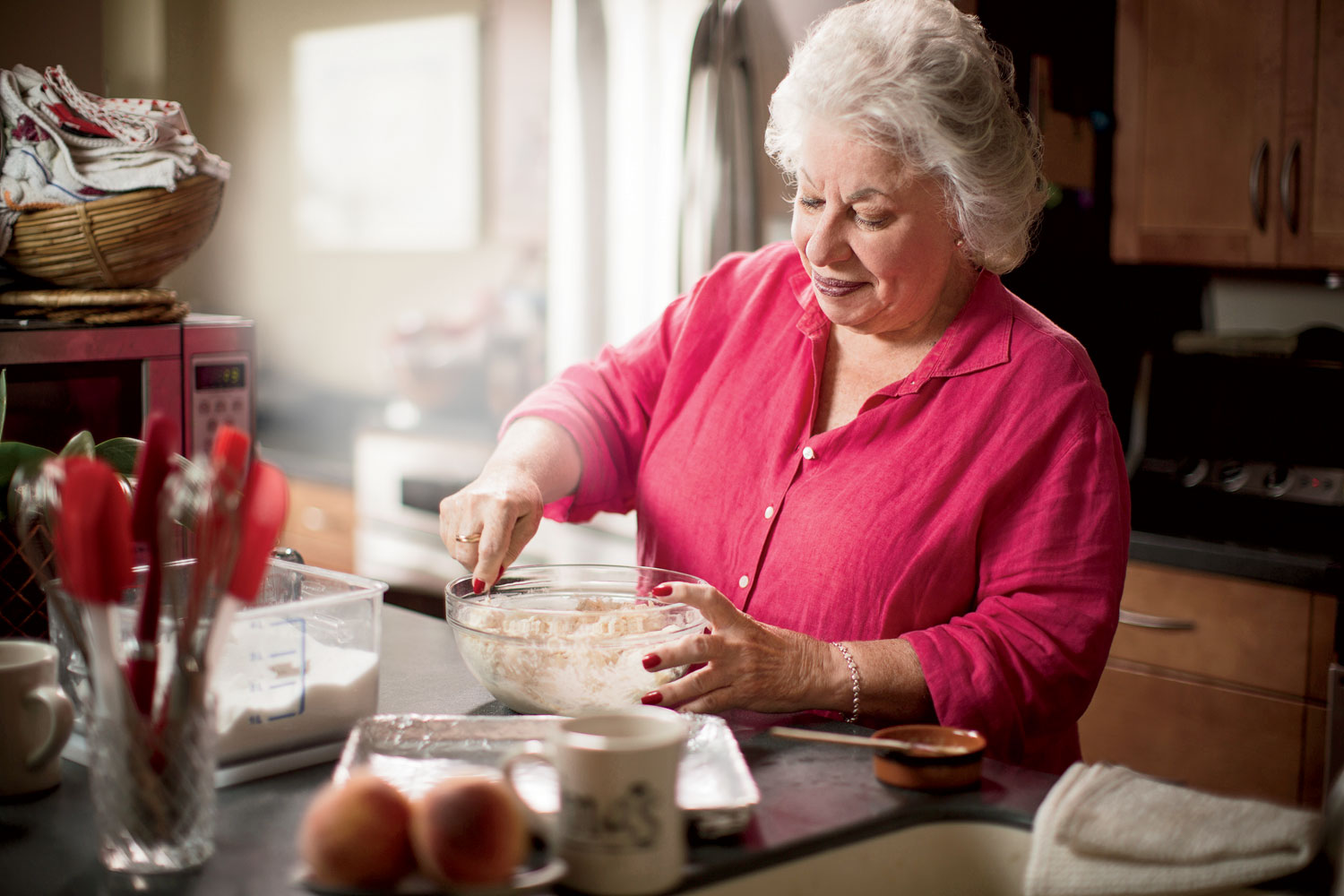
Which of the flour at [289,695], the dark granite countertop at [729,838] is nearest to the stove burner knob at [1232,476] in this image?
the dark granite countertop at [729,838]

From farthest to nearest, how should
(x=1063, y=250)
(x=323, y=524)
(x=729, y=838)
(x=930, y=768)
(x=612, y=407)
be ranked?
1. (x=323, y=524)
2. (x=1063, y=250)
3. (x=612, y=407)
4. (x=930, y=768)
5. (x=729, y=838)

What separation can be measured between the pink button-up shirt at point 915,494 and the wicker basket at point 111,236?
500 millimetres

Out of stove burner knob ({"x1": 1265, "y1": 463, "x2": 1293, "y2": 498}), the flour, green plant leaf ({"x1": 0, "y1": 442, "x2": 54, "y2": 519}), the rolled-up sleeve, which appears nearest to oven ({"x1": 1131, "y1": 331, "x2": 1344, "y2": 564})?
stove burner knob ({"x1": 1265, "y1": 463, "x2": 1293, "y2": 498})

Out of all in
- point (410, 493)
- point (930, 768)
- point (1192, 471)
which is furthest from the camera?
point (410, 493)

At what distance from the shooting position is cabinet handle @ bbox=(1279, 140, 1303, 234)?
2461mm

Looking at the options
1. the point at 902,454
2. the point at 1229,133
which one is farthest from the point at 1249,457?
the point at 902,454

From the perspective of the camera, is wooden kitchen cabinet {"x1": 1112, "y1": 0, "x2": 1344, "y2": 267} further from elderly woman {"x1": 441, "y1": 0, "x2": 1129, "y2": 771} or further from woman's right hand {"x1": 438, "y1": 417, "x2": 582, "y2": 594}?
woman's right hand {"x1": 438, "y1": 417, "x2": 582, "y2": 594}

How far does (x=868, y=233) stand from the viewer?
1385 mm

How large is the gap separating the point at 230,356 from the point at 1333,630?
1863 millimetres

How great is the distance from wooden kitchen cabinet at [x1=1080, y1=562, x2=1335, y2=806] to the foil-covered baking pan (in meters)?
1.57

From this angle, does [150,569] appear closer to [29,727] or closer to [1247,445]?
[29,727]

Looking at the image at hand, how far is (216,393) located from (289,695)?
84 cm

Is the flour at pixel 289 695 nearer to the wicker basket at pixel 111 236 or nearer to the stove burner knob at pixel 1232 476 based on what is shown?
the wicker basket at pixel 111 236

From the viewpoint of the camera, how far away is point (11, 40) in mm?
1784
